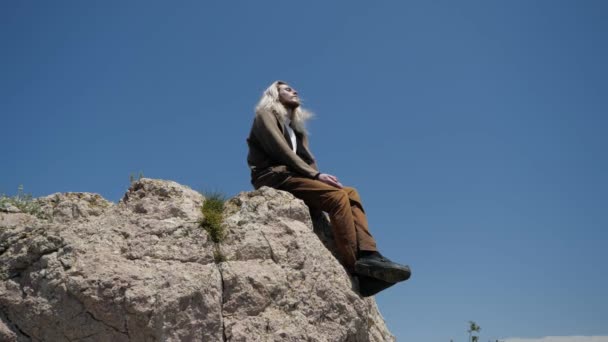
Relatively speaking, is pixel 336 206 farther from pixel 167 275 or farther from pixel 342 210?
pixel 167 275

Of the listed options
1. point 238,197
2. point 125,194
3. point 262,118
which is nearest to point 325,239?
point 238,197

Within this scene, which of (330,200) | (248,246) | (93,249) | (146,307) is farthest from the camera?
(330,200)

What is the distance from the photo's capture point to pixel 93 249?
6184 mm

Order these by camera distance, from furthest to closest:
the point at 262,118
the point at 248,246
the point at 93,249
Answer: the point at 262,118 → the point at 248,246 → the point at 93,249

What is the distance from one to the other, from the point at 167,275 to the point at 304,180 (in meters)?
2.27

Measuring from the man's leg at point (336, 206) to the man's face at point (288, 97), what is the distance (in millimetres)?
1350

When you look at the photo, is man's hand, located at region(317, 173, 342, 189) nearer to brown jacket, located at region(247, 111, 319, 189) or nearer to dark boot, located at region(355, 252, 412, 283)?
brown jacket, located at region(247, 111, 319, 189)

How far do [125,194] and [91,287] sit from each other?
1.46 m

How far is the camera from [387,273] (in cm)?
682

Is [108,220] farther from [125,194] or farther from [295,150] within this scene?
[295,150]

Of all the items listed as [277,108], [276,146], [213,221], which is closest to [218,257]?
[213,221]

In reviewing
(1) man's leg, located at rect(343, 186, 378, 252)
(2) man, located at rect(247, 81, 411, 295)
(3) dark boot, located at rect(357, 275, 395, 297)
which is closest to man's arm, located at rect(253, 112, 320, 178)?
(2) man, located at rect(247, 81, 411, 295)

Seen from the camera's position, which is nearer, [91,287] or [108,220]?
[91,287]

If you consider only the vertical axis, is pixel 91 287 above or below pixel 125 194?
below
